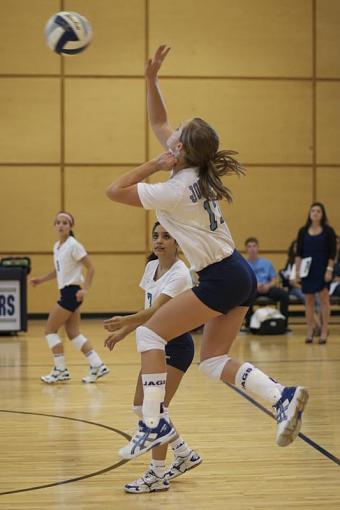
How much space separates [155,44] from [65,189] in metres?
2.86

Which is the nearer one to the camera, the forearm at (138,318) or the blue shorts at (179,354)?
the forearm at (138,318)

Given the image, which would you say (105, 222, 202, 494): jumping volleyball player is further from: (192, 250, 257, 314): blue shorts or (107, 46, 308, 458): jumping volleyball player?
(192, 250, 257, 314): blue shorts

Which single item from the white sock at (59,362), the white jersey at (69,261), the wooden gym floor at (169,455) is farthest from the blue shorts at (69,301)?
the wooden gym floor at (169,455)

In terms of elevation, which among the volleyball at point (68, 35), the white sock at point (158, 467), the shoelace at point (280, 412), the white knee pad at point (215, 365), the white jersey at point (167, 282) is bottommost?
the white sock at point (158, 467)

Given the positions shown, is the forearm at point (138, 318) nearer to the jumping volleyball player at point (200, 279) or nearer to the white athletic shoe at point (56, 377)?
the jumping volleyball player at point (200, 279)

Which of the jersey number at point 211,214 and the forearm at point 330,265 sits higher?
the jersey number at point 211,214

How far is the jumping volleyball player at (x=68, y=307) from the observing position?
7.69 meters

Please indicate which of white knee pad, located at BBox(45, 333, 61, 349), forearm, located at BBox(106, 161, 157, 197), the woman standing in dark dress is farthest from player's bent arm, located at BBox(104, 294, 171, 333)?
the woman standing in dark dress

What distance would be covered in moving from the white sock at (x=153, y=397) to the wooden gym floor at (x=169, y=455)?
1.27 ft

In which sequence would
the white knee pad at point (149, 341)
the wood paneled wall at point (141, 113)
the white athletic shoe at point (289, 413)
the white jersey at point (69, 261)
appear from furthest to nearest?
the wood paneled wall at point (141, 113), the white jersey at point (69, 261), the white knee pad at point (149, 341), the white athletic shoe at point (289, 413)

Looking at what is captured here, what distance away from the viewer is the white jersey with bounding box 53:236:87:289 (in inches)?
312

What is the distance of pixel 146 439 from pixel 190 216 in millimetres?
973

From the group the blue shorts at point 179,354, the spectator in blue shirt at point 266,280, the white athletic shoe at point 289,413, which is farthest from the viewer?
the spectator in blue shirt at point 266,280

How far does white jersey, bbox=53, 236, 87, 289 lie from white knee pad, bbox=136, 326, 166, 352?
4.23 metres
